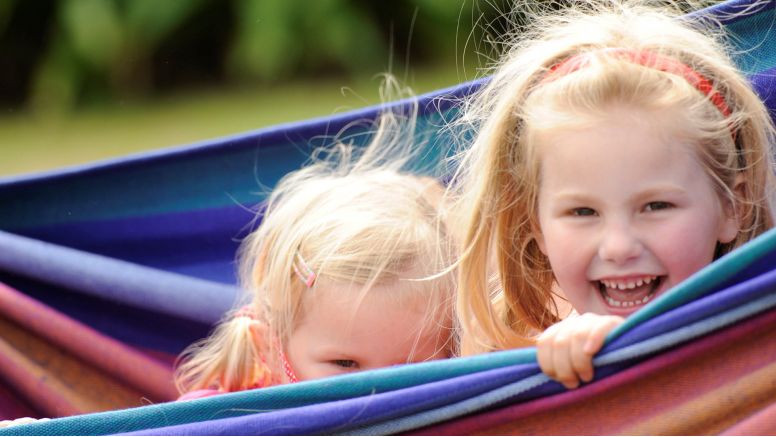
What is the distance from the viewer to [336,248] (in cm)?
167

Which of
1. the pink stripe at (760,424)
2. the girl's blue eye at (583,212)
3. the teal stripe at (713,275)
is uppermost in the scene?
the girl's blue eye at (583,212)

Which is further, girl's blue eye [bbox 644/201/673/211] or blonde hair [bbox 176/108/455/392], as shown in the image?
blonde hair [bbox 176/108/455/392]

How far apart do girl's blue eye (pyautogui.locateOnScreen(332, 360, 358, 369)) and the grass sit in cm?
361

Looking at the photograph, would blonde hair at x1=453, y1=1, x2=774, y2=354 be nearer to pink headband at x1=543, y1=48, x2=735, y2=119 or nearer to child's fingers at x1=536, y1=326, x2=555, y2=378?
pink headband at x1=543, y1=48, x2=735, y2=119

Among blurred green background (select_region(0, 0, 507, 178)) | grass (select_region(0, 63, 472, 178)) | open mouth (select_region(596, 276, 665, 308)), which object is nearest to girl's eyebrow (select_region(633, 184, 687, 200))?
open mouth (select_region(596, 276, 665, 308))

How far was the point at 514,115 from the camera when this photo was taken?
1.58 m

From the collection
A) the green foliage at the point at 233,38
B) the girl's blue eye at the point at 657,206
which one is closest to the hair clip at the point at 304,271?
the girl's blue eye at the point at 657,206

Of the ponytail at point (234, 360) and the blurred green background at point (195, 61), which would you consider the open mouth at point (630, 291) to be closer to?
the ponytail at point (234, 360)

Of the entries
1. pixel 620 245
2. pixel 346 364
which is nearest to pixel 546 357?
pixel 620 245

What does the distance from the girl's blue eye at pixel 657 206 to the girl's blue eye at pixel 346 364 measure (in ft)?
1.59

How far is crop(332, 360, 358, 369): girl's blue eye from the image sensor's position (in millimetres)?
1641

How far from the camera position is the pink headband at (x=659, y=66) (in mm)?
1471

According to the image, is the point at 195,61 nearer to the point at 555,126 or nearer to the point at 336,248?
the point at 336,248

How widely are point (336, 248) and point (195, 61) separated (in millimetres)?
5048
